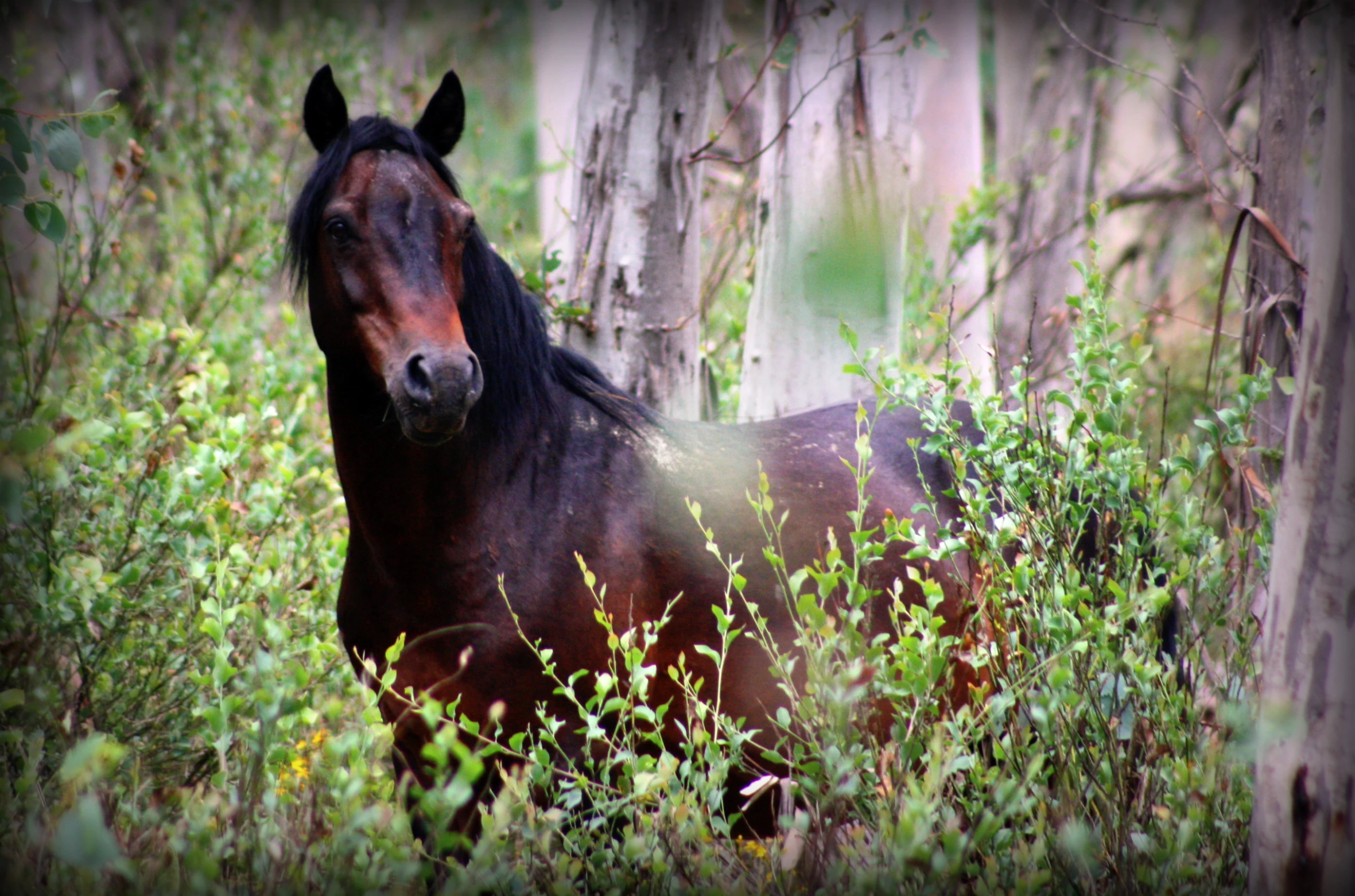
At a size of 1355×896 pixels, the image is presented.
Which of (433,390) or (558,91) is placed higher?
(558,91)

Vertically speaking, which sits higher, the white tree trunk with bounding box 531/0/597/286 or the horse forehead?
the white tree trunk with bounding box 531/0/597/286

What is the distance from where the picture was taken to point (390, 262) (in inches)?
106

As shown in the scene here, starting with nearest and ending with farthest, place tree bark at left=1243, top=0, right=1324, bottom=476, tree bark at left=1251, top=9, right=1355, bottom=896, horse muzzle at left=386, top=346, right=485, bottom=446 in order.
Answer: tree bark at left=1251, top=9, right=1355, bottom=896, horse muzzle at left=386, top=346, right=485, bottom=446, tree bark at left=1243, top=0, right=1324, bottom=476

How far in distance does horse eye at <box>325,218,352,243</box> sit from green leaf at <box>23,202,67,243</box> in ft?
2.09

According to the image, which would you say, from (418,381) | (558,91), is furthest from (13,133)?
(558,91)

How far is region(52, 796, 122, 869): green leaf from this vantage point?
1.26m

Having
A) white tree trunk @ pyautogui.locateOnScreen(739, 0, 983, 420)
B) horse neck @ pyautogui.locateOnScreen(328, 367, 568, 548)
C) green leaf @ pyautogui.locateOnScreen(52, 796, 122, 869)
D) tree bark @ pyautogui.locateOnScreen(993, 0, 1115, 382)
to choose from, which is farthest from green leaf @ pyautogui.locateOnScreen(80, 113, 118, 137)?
tree bark @ pyautogui.locateOnScreen(993, 0, 1115, 382)

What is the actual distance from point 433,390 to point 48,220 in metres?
1.03

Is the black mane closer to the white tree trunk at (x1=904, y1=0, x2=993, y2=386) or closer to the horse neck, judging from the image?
the horse neck

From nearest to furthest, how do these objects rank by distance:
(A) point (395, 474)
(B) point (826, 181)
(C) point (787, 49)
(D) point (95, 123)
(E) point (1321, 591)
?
(E) point (1321, 591) < (D) point (95, 123) < (A) point (395, 474) < (C) point (787, 49) < (B) point (826, 181)

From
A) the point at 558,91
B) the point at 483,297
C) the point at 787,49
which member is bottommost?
the point at 483,297

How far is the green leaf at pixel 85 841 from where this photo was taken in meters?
1.26

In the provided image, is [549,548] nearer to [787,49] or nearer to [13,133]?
[13,133]

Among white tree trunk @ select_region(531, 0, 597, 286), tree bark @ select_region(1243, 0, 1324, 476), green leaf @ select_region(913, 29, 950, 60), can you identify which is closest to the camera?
tree bark @ select_region(1243, 0, 1324, 476)
